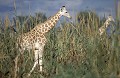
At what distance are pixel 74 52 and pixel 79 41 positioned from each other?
20.3 inches

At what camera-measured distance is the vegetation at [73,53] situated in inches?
105

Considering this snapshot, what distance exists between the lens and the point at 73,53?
16.1ft

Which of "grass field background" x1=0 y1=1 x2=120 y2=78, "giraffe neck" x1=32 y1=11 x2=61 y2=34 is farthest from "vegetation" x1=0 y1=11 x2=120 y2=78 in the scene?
"giraffe neck" x1=32 y1=11 x2=61 y2=34

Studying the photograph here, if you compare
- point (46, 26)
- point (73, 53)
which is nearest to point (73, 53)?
point (73, 53)

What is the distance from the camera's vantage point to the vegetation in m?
2.67

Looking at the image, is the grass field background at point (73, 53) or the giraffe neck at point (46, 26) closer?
the grass field background at point (73, 53)

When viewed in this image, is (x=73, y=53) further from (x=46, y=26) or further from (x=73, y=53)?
(x=46, y=26)

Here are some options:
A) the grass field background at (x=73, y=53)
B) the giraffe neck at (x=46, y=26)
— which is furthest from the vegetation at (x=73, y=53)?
the giraffe neck at (x=46, y=26)

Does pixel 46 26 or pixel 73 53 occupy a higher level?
pixel 46 26

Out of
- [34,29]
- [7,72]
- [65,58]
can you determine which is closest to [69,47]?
[65,58]

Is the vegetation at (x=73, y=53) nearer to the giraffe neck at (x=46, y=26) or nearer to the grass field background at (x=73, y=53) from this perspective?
the grass field background at (x=73, y=53)

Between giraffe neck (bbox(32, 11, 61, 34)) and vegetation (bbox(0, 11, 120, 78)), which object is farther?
giraffe neck (bbox(32, 11, 61, 34))

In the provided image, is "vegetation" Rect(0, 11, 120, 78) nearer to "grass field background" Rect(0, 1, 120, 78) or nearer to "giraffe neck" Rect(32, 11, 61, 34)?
"grass field background" Rect(0, 1, 120, 78)

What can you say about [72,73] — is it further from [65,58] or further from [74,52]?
[74,52]
